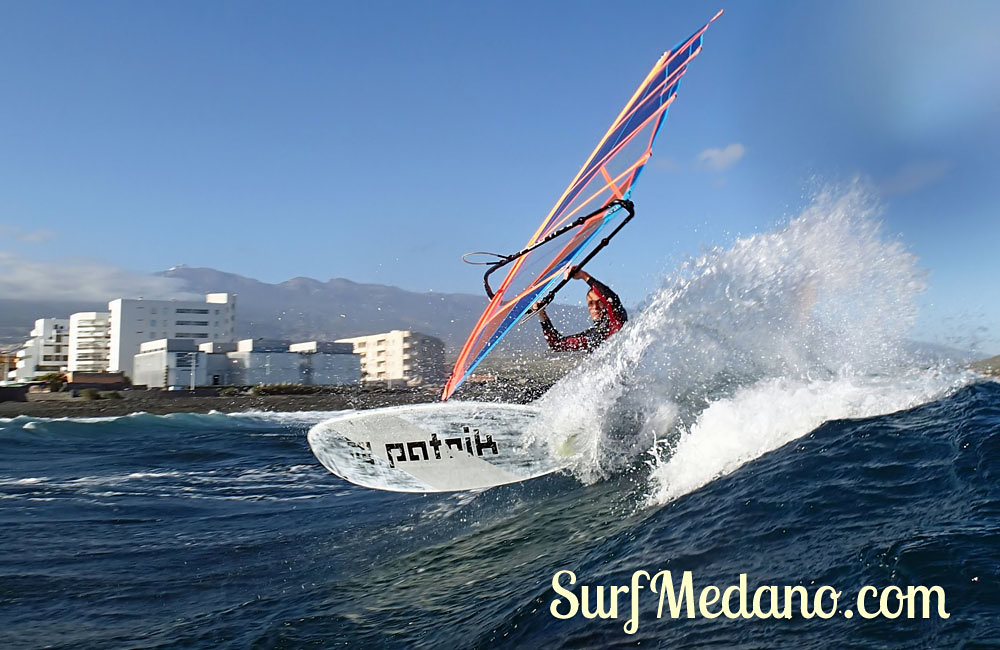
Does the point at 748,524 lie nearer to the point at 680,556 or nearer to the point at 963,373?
the point at 680,556

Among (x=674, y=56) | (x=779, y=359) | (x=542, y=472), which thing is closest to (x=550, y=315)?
(x=542, y=472)

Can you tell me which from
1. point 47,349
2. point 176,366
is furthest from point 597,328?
point 47,349

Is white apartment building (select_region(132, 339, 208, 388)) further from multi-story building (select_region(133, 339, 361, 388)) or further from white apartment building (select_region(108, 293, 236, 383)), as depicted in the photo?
white apartment building (select_region(108, 293, 236, 383))

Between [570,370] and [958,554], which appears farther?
[570,370]

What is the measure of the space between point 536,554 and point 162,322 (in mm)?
105993

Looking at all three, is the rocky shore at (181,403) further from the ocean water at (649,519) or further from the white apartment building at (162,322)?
the white apartment building at (162,322)

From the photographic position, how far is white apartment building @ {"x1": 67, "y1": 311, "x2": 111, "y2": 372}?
109m

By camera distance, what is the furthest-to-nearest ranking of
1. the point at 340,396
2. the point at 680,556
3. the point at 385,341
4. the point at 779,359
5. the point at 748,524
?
the point at 385,341 → the point at 340,396 → the point at 779,359 → the point at 748,524 → the point at 680,556

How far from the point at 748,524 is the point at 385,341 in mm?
66885

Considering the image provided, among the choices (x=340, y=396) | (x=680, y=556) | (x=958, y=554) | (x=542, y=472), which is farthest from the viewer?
(x=340, y=396)

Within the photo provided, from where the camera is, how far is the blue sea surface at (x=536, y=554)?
294cm

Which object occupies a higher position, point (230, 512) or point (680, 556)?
point (680, 556)

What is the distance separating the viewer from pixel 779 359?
6.95m

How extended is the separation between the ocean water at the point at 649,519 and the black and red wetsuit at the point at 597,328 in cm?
25
